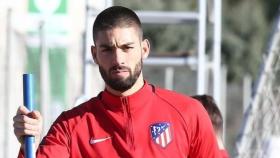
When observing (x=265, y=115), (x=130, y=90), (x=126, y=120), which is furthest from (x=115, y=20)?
(x=265, y=115)

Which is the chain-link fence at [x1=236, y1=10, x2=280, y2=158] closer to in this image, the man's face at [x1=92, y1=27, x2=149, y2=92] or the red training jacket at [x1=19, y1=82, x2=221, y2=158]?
the red training jacket at [x1=19, y1=82, x2=221, y2=158]

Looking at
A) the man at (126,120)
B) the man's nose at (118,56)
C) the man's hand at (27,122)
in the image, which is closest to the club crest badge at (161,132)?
the man at (126,120)

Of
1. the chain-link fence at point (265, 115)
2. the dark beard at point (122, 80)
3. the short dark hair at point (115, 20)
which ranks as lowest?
the chain-link fence at point (265, 115)

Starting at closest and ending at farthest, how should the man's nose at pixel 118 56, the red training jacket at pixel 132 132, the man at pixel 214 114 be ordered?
the man's nose at pixel 118 56 → the red training jacket at pixel 132 132 → the man at pixel 214 114

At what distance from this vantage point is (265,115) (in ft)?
26.4

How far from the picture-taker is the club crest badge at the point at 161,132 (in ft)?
15.4

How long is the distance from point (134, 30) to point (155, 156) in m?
0.53

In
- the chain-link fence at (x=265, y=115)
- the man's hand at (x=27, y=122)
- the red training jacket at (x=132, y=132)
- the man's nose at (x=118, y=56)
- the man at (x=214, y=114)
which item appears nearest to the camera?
the man's hand at (x=27, y=122)

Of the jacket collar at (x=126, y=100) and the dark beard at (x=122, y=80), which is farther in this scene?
the jacket collar at (x=126, y=100)

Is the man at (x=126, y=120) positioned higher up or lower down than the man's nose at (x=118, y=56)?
lower down

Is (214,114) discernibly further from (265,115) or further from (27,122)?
(27,122)

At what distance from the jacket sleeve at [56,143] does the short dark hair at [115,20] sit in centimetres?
42

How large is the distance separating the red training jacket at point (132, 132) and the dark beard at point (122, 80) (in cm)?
7

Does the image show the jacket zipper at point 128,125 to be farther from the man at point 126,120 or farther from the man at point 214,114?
the man at point 214,114
